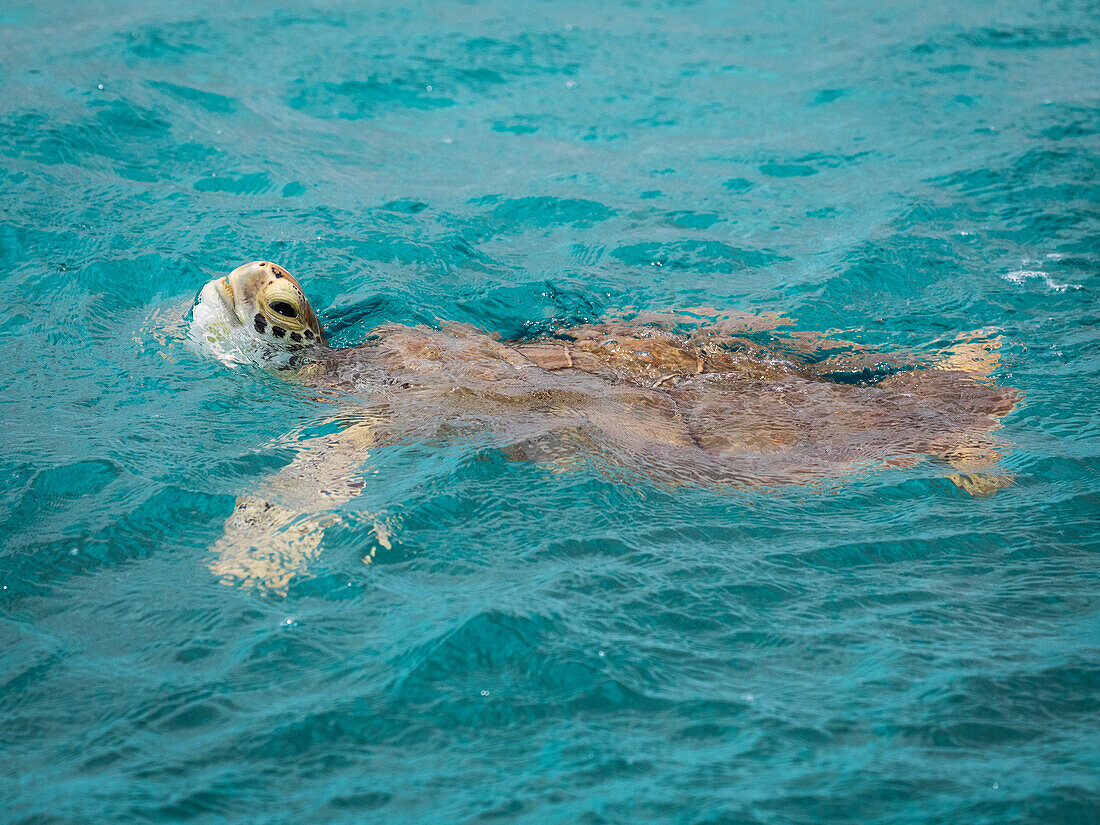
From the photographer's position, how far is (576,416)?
165 inches

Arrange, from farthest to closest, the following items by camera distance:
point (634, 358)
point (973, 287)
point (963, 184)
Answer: point (963, 184), point (973, 287), point (634, 358)

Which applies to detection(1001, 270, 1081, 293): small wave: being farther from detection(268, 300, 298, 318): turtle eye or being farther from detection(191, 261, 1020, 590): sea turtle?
detection(268, 300, 298, 318): turtle eye

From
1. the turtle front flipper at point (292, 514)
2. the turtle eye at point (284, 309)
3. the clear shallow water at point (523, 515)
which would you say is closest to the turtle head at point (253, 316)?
the turtle eye at point (284, 309)

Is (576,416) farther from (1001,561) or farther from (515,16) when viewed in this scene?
(515,16)

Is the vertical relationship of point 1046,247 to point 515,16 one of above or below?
below

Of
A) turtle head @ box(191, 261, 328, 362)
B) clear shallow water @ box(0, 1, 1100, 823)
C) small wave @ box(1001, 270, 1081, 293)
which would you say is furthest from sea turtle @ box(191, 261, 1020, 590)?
small wave @ box(1001, 270, 1081, 293)

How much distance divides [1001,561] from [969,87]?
8273 millimetres

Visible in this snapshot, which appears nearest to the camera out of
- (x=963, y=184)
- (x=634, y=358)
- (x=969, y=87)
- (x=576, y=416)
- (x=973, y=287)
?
(x=576, y=416)

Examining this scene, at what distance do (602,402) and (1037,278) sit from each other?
12.9 ft

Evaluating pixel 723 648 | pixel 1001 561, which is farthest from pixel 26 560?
pixel 1001 561

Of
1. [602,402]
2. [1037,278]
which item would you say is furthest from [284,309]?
[1037,278]

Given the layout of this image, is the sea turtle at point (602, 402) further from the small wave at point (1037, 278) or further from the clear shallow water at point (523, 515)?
the small wave at point (1037, 278)

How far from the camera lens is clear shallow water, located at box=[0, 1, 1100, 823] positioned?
2.48m

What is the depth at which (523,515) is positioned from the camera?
362 centimetres
